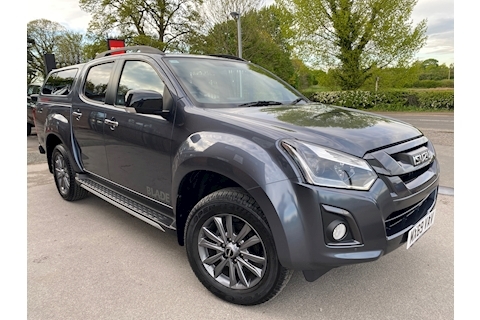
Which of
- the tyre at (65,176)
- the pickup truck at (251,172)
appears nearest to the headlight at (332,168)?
the pickup truck at (251,172)

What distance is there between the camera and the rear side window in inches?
169

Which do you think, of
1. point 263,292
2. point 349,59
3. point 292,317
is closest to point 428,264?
point 292,317

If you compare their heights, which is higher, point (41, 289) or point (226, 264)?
point (226, 264)

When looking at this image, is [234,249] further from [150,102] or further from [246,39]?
[246,39]

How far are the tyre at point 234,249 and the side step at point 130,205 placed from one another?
37 cm

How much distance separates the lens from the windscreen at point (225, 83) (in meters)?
2.77

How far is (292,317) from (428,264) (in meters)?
1.40

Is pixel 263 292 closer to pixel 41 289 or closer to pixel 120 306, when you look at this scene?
pixel 120 306

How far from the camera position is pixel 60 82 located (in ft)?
15.1

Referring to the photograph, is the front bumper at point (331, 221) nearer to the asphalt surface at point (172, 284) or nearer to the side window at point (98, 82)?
the asphalt surface at point (172, 284)

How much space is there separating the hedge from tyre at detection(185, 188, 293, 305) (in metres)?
19.7

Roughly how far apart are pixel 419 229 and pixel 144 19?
23.3m

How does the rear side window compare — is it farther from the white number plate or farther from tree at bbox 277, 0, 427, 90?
tree at bbox 277, 0, 427, 90

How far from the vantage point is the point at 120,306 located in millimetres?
2312
